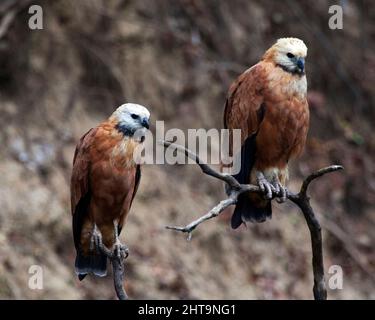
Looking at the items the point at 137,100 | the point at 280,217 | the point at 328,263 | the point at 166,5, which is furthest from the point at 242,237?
the point at 166,5

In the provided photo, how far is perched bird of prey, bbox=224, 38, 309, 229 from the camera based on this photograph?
5.27 meters

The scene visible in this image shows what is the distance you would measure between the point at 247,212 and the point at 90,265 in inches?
42.1

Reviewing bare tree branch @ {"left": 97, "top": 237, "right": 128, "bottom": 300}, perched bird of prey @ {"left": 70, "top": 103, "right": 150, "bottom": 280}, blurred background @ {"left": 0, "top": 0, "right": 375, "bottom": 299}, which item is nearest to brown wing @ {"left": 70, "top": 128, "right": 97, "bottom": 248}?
perched bird of prey @ {"left": 70, "top": 103, "right": 150, "bottom": 280}

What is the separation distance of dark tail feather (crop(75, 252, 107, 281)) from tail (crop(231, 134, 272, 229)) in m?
0.89

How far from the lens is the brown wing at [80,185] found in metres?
5.43

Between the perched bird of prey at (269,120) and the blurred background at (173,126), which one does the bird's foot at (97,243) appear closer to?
the perched bird of prey at (269,120)

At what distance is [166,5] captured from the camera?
9039 mm

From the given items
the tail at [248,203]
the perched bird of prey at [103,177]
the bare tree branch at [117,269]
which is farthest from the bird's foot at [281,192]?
the bare tree branch at [117,269]

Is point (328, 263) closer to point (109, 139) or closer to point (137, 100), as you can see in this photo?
point (137, 100)

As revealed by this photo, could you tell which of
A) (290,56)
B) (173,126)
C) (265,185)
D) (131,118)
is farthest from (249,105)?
(173,126)

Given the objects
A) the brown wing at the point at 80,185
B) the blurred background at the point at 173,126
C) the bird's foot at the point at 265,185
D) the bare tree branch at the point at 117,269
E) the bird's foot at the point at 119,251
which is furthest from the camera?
the blurred background at the point at 173,126

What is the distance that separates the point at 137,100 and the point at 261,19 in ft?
6.88

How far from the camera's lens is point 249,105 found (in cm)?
533
